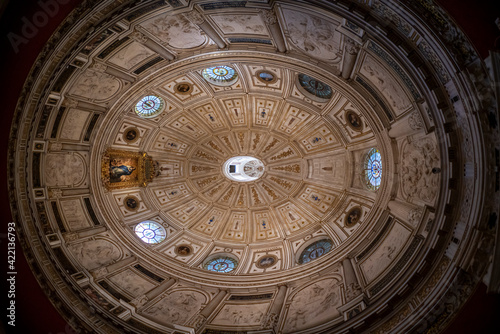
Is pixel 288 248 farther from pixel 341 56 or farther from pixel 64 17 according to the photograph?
pixel 64 17

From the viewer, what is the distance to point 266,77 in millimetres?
18266

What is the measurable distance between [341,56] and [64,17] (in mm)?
9421

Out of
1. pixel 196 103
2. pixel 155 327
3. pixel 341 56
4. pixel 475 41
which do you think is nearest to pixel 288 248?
pixel 155 327

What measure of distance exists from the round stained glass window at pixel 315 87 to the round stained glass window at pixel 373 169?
403 centimetres

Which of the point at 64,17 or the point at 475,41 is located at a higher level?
the point at 64,17

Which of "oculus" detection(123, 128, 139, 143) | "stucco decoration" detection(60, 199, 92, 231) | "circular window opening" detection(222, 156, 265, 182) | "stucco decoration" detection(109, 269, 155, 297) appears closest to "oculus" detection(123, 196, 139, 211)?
"stucco decoration" detection(60, 199, 92, 231)

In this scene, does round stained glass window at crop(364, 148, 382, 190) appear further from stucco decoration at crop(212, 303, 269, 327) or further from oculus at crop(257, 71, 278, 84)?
stucco decoration at crop(212, 303, 269, 327)

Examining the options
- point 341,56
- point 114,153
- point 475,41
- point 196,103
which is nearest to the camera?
point 475,41

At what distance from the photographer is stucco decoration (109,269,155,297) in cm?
1686

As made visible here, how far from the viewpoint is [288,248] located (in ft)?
69.4

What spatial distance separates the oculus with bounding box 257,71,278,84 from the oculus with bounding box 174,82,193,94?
4016 millimetres

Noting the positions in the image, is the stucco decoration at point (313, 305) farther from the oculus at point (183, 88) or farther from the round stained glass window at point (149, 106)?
the round stained glass window at point (149, 106)

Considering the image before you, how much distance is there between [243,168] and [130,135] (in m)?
9.02

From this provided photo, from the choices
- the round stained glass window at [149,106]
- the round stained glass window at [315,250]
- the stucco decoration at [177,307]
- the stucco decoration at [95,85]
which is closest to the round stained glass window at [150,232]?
the stucco decoration at [177,307]
